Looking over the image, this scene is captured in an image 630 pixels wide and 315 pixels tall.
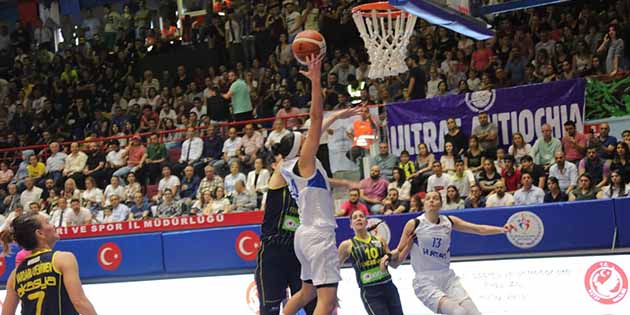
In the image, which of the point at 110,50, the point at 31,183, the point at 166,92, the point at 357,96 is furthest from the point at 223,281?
the point at 110,50

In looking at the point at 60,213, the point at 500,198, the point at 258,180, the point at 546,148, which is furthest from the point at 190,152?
the point at 546,148

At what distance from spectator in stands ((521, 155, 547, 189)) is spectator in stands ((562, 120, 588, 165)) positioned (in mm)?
482

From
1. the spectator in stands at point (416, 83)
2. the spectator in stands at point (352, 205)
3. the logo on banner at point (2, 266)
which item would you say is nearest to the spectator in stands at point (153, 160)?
the logo on banner at point (2, 266)

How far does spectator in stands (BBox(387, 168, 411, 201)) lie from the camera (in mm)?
14570

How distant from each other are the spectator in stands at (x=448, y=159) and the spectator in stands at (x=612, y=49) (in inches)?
111

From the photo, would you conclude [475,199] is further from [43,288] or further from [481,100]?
[43,288]

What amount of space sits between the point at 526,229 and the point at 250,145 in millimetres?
5575

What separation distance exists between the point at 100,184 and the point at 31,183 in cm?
140

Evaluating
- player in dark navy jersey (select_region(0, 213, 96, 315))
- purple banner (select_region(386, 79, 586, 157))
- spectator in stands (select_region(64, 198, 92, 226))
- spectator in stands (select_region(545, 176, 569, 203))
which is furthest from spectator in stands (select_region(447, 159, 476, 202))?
player in dark navy jersey (select_region(0, 213, 96, 315))

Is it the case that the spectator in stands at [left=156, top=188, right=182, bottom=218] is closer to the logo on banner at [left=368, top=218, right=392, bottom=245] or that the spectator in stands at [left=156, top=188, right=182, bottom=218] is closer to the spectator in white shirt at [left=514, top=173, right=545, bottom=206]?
the logo on banner at [left=368, top=218, right=392, bottom=245]

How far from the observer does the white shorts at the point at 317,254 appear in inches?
283

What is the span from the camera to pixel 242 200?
15.7 m

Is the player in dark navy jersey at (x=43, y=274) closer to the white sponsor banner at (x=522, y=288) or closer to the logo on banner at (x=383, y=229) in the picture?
the white sponsor banner at (x=522, y=288)

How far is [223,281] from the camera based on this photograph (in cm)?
1472
